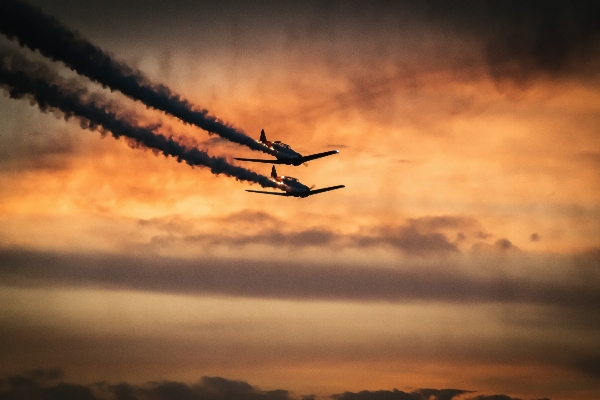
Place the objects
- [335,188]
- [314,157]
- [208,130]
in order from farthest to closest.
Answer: [335,188] → [314,157] → [208,130]

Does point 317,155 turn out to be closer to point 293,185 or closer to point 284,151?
point 284,151

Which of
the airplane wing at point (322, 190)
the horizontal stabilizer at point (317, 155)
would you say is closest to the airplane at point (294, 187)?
the airplane wing at point (322, 190)

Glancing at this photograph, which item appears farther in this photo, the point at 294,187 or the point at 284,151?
the point at 294,187

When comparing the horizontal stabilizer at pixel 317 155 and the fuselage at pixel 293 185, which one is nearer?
the horizontal stabilizer at pixel 317 155

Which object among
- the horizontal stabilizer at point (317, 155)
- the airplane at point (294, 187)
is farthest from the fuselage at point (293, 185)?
the horizontal stabilizer at point (317, 155)

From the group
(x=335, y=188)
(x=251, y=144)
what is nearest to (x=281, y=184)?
(x=335, y=188)

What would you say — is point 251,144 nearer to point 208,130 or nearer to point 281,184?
point 208,130

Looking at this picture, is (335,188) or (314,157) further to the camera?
(335,188)

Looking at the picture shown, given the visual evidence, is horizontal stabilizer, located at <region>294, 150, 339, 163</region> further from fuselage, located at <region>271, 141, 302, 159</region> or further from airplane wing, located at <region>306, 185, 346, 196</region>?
airplane wing, located at <region>306, 185, 346, 196</region>

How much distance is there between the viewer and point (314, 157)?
93188 mm

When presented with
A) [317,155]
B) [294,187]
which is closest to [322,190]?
[294,187]

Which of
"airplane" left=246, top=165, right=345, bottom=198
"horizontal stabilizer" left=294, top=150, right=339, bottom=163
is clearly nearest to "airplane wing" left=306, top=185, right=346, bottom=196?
"airplane" left=246, top=165, right=345, bottom=198

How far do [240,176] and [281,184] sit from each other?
20.4ft

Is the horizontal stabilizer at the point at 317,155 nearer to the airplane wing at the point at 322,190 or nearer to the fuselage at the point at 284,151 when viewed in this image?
the fuselage at the point at 284,151
